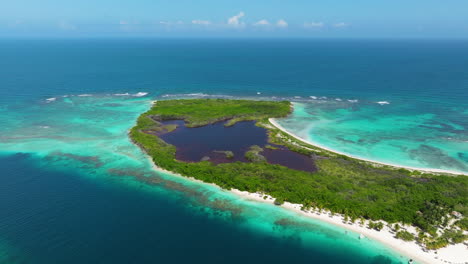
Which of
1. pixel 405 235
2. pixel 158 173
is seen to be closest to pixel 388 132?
pixel 405 235

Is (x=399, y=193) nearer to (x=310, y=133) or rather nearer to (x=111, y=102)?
(x=310, y=133)

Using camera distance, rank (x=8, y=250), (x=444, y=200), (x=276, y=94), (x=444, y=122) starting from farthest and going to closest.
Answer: (x=276, y=94) < (x=444, y=122) < (x=444, y=200) < (x=8, y=250)

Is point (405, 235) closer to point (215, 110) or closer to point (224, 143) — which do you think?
point (224, 143)

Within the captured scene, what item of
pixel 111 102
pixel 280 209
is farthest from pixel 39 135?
pixel 280 209

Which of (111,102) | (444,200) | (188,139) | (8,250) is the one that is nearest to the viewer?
(8,250)

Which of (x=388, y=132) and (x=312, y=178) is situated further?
(x=388, y=132)

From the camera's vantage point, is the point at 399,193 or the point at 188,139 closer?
the point at 399,193
